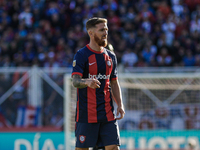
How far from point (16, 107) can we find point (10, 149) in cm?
292

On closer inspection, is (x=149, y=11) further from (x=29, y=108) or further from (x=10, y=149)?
(x=10, y=149)

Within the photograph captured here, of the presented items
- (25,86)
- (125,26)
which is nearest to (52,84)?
(25,86)

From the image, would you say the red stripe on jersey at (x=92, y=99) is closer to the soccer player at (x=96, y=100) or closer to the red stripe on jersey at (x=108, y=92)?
the soccer player at (x=96, y=100)

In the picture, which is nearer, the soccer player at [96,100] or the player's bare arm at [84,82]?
the player's bare arm at [84,82]

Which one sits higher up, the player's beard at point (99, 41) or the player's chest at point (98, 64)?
the player's beard at point (99, 41)

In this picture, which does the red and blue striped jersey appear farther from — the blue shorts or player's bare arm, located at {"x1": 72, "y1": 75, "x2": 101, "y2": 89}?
player's bare arm, located at {"x1": 72, "y1": 75, "x2": 101, "y2": 89}

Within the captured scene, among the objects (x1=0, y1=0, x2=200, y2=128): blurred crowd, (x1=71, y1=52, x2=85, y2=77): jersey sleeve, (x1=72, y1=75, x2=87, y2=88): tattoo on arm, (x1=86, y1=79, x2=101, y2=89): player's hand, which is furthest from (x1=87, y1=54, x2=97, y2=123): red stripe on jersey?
(x1=0, y1=0, x2=200, y2=128): blurred crowd

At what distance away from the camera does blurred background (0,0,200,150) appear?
24.6ft

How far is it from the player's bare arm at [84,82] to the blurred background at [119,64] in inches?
119

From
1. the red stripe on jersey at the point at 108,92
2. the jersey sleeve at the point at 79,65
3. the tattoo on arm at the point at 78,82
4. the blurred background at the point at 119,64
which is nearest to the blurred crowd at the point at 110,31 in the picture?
the blurred background at the point at 119,64

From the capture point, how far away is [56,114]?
990cm

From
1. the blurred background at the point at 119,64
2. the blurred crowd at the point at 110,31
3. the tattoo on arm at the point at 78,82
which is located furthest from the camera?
the blurred crowd at the point at 110,31

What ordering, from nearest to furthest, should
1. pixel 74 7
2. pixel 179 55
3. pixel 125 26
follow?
pixel 179 55 < pixel 125 26 < pixel 74 7

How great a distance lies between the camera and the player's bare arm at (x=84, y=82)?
3.58m
